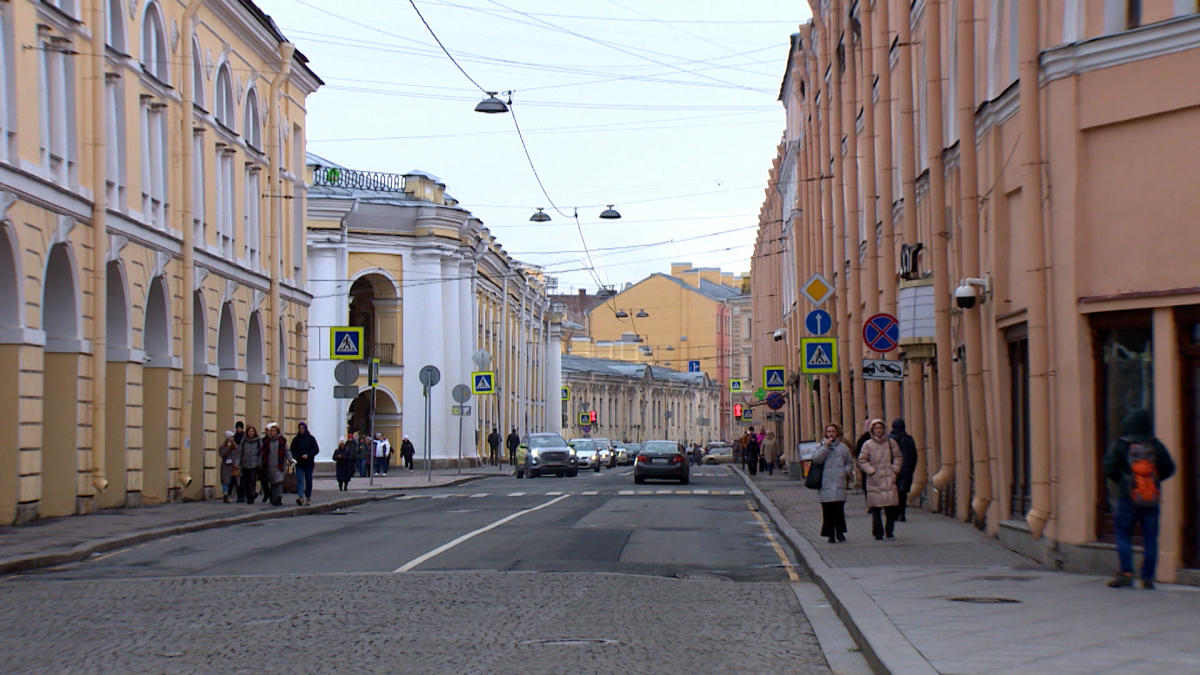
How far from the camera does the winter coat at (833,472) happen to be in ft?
55.9

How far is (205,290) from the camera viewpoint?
2969 cm

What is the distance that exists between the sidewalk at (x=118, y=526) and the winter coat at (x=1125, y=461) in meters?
10.7

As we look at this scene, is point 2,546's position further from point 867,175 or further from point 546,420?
point 546,420

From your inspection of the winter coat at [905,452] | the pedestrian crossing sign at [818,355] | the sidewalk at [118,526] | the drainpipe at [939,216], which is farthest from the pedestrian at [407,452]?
the drainpipe at [939,216]

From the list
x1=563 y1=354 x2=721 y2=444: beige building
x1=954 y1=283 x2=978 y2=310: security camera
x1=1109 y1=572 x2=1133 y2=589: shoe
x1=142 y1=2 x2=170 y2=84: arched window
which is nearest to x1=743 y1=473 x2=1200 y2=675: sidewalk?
x1=1109 y1=572 x2=1133 y2=589: shoe

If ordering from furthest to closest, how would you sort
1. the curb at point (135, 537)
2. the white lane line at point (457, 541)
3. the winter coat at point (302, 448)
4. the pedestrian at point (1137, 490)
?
the winter coat at point (302, 448) < the curb at point (135, 537) < the white lane line at point (457, 541) < the pedestrian at point (1137, 490)

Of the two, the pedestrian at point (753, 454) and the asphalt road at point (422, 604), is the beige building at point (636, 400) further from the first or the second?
the asphalt road at point (422, 604)

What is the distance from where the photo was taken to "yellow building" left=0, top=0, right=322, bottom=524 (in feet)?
68.4

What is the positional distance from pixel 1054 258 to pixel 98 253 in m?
15.9

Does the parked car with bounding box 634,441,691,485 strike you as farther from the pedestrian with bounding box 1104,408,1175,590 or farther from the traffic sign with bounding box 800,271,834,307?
the pedestrian with bounding box 1104,408,1175,590

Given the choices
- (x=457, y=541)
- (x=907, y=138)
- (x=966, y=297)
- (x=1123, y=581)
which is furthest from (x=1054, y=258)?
(x=907, y=138)

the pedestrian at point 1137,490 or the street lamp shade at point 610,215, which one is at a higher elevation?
the street lamp shade at point 610,215

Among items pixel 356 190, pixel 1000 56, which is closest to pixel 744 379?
pixel 356 190

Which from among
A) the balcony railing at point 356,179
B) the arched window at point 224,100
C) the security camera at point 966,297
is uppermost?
the balcony railing at point 356,179
